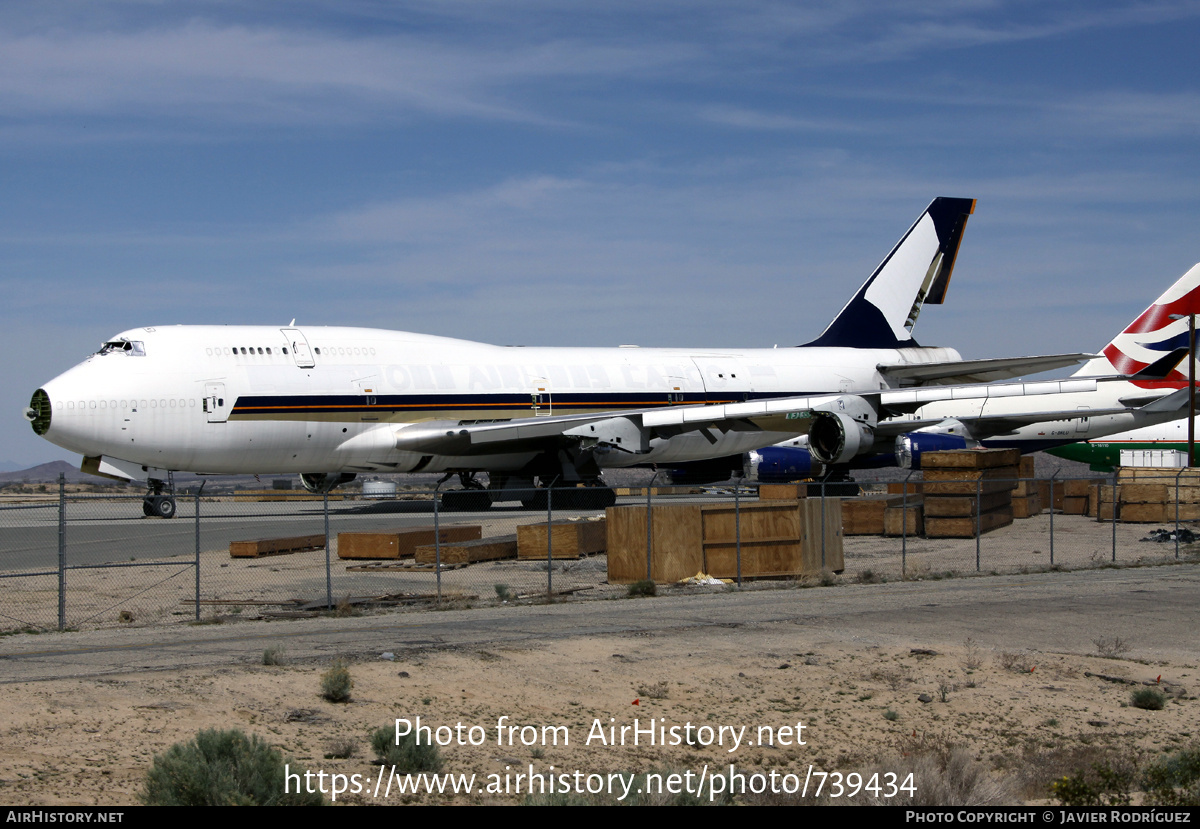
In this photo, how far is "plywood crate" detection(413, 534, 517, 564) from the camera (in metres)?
22.2

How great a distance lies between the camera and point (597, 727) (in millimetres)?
10734

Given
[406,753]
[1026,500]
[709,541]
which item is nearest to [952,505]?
[1026,500]

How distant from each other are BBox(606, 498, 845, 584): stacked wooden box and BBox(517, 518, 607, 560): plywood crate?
2.37 metres

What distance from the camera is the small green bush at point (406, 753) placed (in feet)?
30.0

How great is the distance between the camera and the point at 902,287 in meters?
41.8

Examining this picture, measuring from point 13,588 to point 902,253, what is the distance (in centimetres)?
3150

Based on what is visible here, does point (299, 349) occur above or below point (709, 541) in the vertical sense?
above

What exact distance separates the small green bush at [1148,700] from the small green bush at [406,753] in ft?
23.3

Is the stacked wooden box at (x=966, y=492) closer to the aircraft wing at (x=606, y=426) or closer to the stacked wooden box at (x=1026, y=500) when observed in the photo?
the stacked wooden box at (x=1026, y=500)

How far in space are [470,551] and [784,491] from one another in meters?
7.96

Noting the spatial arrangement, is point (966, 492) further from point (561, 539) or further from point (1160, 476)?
point (561, 539)

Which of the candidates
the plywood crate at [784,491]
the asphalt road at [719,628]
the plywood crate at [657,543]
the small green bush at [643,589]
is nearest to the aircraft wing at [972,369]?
the plywood crate at [784,491]

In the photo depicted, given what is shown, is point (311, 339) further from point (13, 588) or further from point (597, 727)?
point (597, 727)
